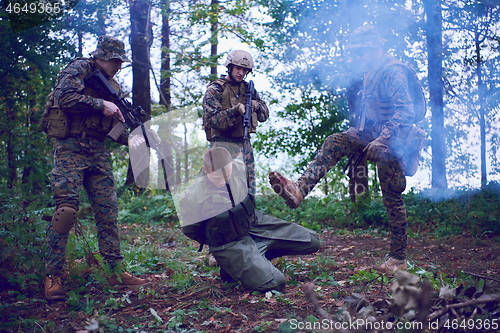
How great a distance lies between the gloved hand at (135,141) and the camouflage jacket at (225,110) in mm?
1147

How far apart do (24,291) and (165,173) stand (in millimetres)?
1805

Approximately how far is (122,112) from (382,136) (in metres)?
2.79

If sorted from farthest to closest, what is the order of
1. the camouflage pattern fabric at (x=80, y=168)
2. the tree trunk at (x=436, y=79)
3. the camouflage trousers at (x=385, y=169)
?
the tree trunk at (x=436, y=79) < the camouflage trousers at (x=385, y=169) < the camouflage pattern fabric at (x=80, y=168)

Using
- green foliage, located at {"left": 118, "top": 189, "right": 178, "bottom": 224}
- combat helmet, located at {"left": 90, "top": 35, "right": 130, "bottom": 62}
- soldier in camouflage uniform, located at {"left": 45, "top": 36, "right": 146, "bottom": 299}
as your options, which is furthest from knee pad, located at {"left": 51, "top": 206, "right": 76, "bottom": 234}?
green foliage, located at {"left": 118, "top": 189, "right": 178, "bottom": 224}

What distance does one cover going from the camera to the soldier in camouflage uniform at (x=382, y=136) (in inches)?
158

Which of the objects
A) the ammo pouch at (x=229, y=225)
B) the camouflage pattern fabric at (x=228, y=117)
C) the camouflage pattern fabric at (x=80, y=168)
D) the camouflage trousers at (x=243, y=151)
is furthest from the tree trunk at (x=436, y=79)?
the camouflage pattern fabric at (x=80, y=168)

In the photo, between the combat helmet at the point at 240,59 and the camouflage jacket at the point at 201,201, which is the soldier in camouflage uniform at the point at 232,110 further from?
the camouflage jacket at the point at 201,201

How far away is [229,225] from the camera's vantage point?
367cm

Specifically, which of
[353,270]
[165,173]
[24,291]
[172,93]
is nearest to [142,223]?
[165,173]

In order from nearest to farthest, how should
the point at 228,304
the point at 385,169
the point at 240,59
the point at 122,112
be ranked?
the point at 228,304, the point at 385,169, the point at 122,112, the point at 240,59

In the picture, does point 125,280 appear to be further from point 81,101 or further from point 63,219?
point 81,101

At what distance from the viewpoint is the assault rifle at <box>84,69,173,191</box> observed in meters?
4.02

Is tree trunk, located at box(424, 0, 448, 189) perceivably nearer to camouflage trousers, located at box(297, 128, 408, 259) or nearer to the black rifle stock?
camouflage trousers, located at box(297, 128, 408, 259)

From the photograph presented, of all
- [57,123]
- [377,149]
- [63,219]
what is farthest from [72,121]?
[377,149]
